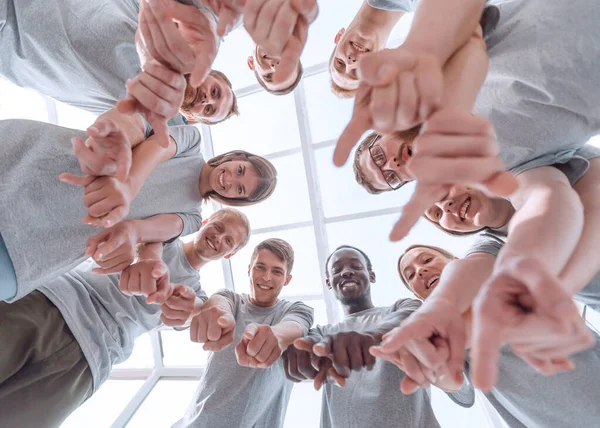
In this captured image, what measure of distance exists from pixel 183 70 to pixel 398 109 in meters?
0.56

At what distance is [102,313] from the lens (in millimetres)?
1633

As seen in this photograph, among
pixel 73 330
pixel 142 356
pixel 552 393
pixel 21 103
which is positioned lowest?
pixel 142 356

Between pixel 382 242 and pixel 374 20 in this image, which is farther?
pixel 382 242

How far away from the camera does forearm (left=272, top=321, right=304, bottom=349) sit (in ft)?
4.45

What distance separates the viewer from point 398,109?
2.21 ft

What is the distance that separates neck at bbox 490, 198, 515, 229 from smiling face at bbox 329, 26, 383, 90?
92 centimetres

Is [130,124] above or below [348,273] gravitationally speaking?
above

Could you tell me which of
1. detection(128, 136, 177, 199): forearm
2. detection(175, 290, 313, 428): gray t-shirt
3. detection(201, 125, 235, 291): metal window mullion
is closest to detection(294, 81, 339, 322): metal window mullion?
detection(201, 125, 235, 291): metal window mullion

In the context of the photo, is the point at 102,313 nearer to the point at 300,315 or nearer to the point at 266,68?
the point at 300,315

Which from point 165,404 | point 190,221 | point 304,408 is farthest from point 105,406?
point 190,221

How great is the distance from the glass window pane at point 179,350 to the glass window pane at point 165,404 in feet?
0.56

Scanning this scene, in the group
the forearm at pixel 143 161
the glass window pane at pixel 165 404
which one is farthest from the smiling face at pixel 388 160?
the glass window pane at pixel 165 404

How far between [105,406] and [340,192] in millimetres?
2669

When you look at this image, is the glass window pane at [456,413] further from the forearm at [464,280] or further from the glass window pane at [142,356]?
the glass window pane at [142,356]
